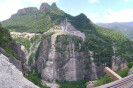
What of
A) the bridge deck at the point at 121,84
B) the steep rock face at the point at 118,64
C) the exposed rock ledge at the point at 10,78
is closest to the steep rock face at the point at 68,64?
the steep rock face at the point at 118,64

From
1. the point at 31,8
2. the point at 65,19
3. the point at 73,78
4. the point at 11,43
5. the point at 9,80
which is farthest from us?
the point at 31,8

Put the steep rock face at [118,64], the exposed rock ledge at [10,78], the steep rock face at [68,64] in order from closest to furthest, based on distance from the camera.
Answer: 1. the exposed rock ledge at [10,78]
2. the steep rock face at [68,64]
3. the steep rock face at [118,64]

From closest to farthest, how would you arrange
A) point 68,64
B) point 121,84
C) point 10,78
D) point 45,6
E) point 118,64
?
point 121,84
point 10,78
point 68,64
point 118,64
point 45,6

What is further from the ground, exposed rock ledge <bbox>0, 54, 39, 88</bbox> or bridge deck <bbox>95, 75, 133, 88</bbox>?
bridge deck <bbox>95, 75, 133, 88</bbox>

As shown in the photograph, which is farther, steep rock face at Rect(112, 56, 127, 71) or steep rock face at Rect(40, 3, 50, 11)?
steep rock face at Rect(40, 3, 50, 11)

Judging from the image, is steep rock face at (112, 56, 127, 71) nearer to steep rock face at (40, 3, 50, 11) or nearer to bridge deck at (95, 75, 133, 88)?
bridge deck at (95, 75, 133, 88)

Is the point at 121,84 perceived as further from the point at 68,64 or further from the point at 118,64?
the point at 118,64

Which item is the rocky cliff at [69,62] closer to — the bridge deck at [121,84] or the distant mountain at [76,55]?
the distant mountain at [76,55]

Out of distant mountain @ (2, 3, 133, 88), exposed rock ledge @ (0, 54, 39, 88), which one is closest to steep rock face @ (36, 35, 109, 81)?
distant mountain @ (2, 3, 133, 88)

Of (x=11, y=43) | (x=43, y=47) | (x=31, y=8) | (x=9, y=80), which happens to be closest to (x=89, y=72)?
(x=43, y=47)

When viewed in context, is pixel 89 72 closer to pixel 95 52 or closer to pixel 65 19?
pixel 95 52

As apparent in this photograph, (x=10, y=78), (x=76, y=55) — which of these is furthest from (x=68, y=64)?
(x=10, y=78)
